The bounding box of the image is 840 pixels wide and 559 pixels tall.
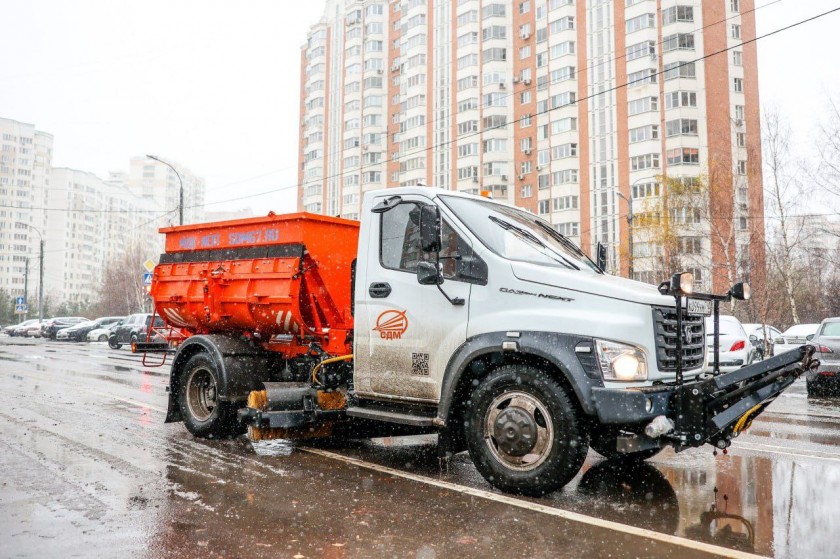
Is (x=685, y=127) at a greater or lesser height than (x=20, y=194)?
lesser

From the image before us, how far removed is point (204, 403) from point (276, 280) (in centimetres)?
190

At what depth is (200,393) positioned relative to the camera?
8109 mm

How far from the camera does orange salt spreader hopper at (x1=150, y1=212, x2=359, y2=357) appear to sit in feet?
23.9

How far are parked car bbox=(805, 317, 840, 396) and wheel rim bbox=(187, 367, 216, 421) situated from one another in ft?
34.6

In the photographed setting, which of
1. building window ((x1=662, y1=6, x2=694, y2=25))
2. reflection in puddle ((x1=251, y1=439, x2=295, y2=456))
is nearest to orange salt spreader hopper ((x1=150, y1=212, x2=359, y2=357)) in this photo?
reflection in puddle ((x1=251, y1=439, x2=295, y2=456))

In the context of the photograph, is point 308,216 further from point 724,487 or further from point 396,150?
point 396,150

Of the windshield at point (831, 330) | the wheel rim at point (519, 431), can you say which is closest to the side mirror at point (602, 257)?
the wheel rim at point (519, 431)

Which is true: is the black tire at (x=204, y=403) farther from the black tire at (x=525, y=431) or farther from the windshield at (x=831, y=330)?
the windshield at (x=831, y=330)

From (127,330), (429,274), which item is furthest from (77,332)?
(429,274)

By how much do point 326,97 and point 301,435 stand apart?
76790 millimetres

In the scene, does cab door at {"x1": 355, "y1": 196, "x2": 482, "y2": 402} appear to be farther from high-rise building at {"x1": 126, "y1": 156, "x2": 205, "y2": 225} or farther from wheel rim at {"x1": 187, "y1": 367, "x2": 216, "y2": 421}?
high-rise building at {"x1": 126, "y1": 156, "x2": 205, "y2": 225}

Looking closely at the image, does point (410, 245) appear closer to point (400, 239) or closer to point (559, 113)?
point (400, 239)

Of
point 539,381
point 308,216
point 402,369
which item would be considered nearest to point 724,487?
point 539,381

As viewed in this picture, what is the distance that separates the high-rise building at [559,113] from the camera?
147 ft
